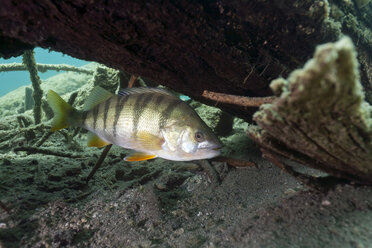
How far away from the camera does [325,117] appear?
42.1 inches

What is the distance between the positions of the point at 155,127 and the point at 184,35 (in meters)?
0.98

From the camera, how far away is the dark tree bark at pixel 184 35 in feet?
5.49

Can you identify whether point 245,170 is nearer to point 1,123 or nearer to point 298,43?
point 298,43

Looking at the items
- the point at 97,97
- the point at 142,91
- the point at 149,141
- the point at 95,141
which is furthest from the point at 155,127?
the point at 97,97

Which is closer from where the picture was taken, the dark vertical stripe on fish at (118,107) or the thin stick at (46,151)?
the dark vertical stripe on fish at (118,107)

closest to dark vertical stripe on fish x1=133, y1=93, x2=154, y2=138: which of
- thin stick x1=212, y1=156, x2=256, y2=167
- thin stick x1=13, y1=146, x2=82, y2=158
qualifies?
thin stick x1=212, y1=156, x2=256, y2=167

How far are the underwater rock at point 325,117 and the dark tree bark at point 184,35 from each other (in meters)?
1.11

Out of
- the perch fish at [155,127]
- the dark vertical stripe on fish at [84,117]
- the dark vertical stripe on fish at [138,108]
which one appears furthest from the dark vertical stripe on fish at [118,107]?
the dark vertical stripe on fish at [84,117]

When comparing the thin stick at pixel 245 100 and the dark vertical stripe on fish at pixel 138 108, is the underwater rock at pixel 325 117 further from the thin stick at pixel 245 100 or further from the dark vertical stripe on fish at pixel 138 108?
the dark vertical stripe on fish at pixel 138 108

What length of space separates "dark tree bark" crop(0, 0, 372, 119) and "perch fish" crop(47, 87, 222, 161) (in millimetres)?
303

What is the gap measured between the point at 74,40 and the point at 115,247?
77.0 inches

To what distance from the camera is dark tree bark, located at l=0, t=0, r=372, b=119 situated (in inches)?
65.9

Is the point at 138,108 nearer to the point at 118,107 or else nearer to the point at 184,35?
the point at 118,107

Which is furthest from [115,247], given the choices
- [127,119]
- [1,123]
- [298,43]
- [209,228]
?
[1,123]
